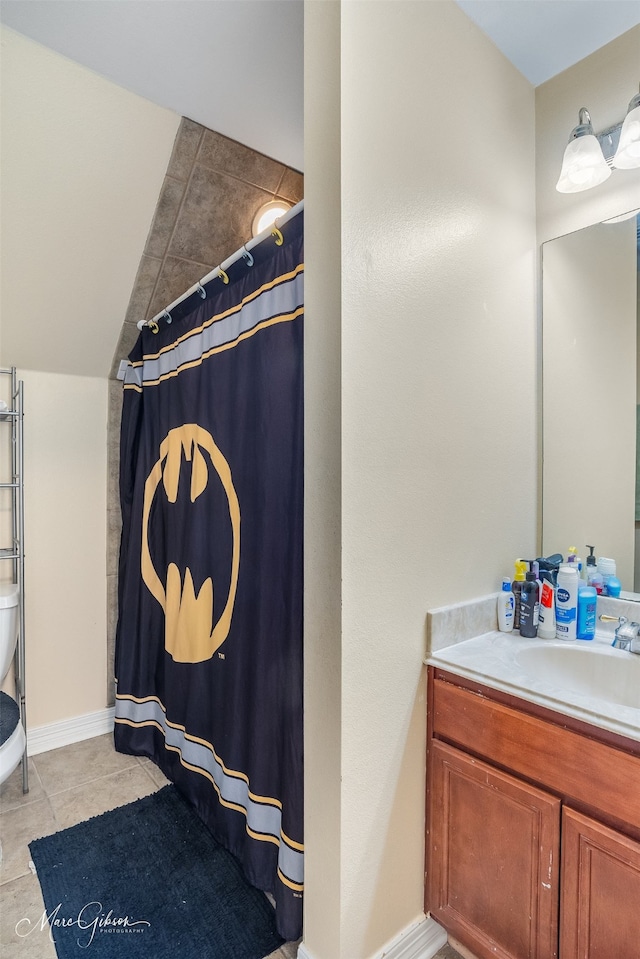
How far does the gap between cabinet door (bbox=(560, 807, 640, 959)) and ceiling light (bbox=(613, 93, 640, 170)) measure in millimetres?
1635

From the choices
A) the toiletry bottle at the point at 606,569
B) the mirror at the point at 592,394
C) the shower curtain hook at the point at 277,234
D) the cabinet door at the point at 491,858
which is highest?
the shower curtain hook at the point at 277,234

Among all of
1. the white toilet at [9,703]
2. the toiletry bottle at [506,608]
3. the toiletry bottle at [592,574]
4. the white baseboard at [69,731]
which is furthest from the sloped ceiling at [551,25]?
the white baseboard at [69,731]

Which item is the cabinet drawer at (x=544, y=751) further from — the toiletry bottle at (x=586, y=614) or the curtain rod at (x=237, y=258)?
the curtain rod at (x=237, y=258)

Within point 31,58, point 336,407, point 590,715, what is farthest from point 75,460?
point 590,715

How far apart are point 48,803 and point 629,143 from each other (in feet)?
9.62

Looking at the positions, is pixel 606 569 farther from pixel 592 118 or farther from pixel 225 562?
pixel 592 118

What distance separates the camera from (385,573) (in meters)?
1.20

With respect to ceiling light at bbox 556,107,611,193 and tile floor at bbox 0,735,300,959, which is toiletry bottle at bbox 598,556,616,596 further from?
tile floor at bbox 0,735,300,959

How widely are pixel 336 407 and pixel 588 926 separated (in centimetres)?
117

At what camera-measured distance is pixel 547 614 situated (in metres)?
1.41

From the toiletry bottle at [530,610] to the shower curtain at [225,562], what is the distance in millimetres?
644

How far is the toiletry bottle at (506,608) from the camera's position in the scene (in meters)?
1.46

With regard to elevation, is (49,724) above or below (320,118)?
below

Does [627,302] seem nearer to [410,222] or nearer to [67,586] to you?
[410,222]
